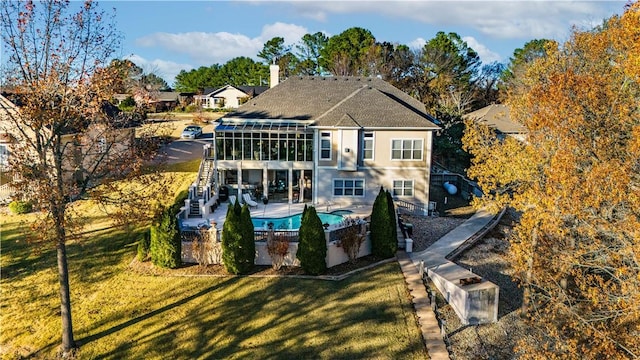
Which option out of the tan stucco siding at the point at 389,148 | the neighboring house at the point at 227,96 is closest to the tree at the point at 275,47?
the neighboring house at the point at 227,96

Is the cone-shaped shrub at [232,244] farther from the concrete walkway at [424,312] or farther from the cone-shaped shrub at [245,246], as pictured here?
the concrete walkway at [424,312]

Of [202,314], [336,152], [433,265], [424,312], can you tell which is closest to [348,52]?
[336,152]

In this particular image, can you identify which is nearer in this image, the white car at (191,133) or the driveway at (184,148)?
the driveway at (184,148)

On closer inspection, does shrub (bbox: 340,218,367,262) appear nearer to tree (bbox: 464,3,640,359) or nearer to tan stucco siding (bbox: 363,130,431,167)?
tree (bbox: 464,3,640,359)

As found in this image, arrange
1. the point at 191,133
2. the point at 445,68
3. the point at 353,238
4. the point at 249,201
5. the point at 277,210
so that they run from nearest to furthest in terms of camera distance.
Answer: the point at 353,238 → the point at 277,210 → the point at 249,201 → the point at 191,133 → the point at 445,68

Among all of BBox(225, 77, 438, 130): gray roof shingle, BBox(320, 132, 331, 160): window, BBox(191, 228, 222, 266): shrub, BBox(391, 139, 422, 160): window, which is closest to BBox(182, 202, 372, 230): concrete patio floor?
BBox(320, 132, 331, 160): window

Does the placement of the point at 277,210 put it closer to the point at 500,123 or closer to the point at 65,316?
the point at 65,316

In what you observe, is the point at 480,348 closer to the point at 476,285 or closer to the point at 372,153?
the point at 476,285
